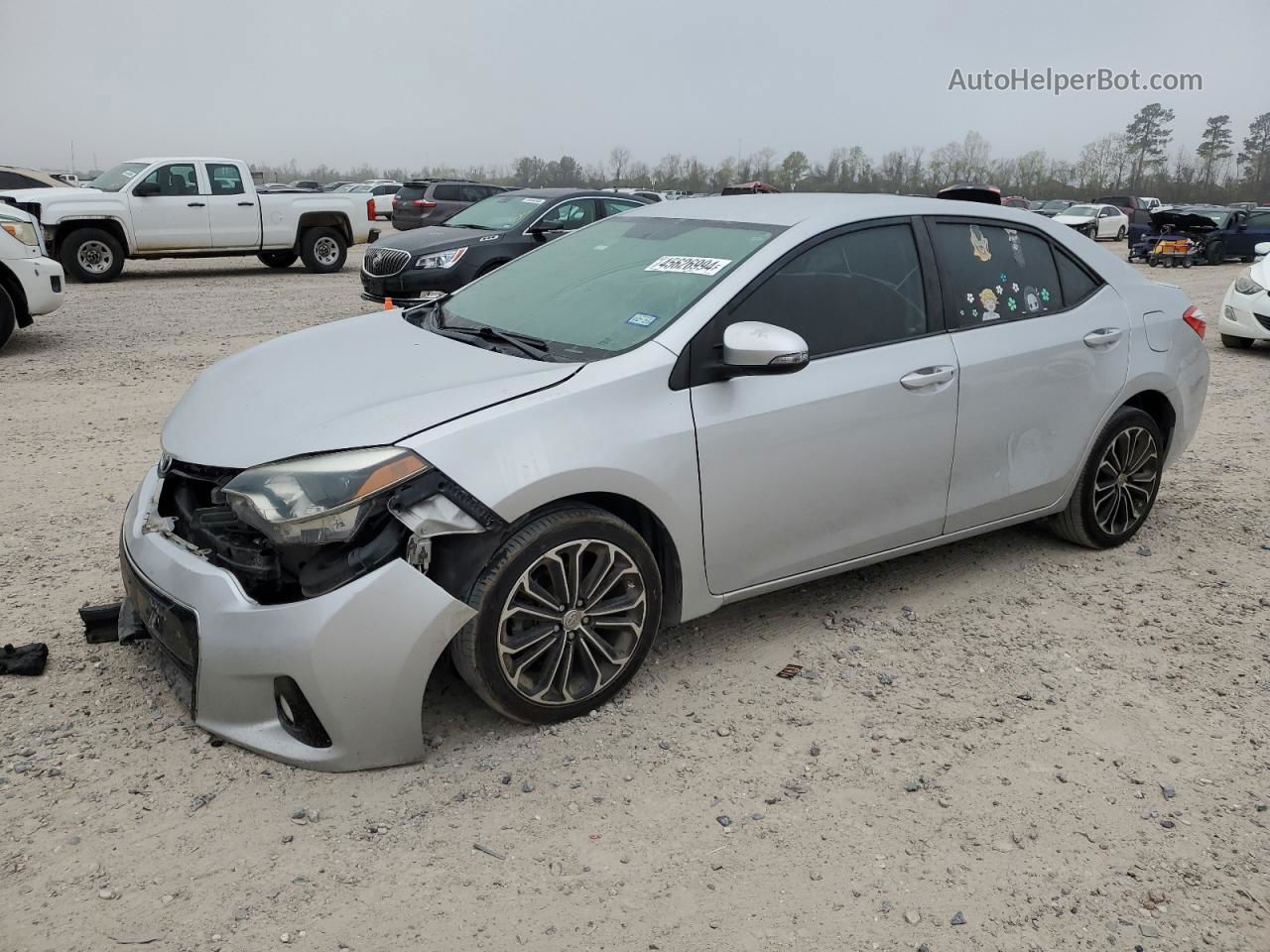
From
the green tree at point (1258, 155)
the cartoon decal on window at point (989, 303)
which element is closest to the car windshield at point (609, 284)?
the cartoon decal on window at point (989, 303)

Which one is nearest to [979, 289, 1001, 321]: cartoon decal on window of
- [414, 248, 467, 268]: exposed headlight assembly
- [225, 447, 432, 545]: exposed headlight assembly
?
[225, 447, 432, 545]: exposed headlight assembly

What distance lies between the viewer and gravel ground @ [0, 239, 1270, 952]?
2.60 meters

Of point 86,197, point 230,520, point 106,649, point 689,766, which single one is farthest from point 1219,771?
point 86,197

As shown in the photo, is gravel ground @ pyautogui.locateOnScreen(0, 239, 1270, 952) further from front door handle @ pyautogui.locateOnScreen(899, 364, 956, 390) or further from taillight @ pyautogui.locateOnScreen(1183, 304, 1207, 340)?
taillight @ pyautogui.locateOnScreen(1183, 304, 1207, 340)

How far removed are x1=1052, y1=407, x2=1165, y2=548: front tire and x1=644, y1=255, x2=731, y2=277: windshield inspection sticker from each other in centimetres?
202

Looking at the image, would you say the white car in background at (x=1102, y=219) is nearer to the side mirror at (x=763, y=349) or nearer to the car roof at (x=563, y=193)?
the car roof at (x=563, y=193)

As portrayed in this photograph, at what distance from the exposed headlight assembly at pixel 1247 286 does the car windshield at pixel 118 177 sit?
593 inches

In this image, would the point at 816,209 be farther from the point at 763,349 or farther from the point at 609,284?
the point at 763,349

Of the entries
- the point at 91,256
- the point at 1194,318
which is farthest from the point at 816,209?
the point at 91,256

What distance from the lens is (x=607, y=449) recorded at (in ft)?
10.7

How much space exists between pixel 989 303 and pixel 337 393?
8.40 ft

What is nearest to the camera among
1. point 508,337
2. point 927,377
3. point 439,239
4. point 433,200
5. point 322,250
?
point 508,337

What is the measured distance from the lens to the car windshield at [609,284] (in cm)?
366

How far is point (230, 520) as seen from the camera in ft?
10.3
